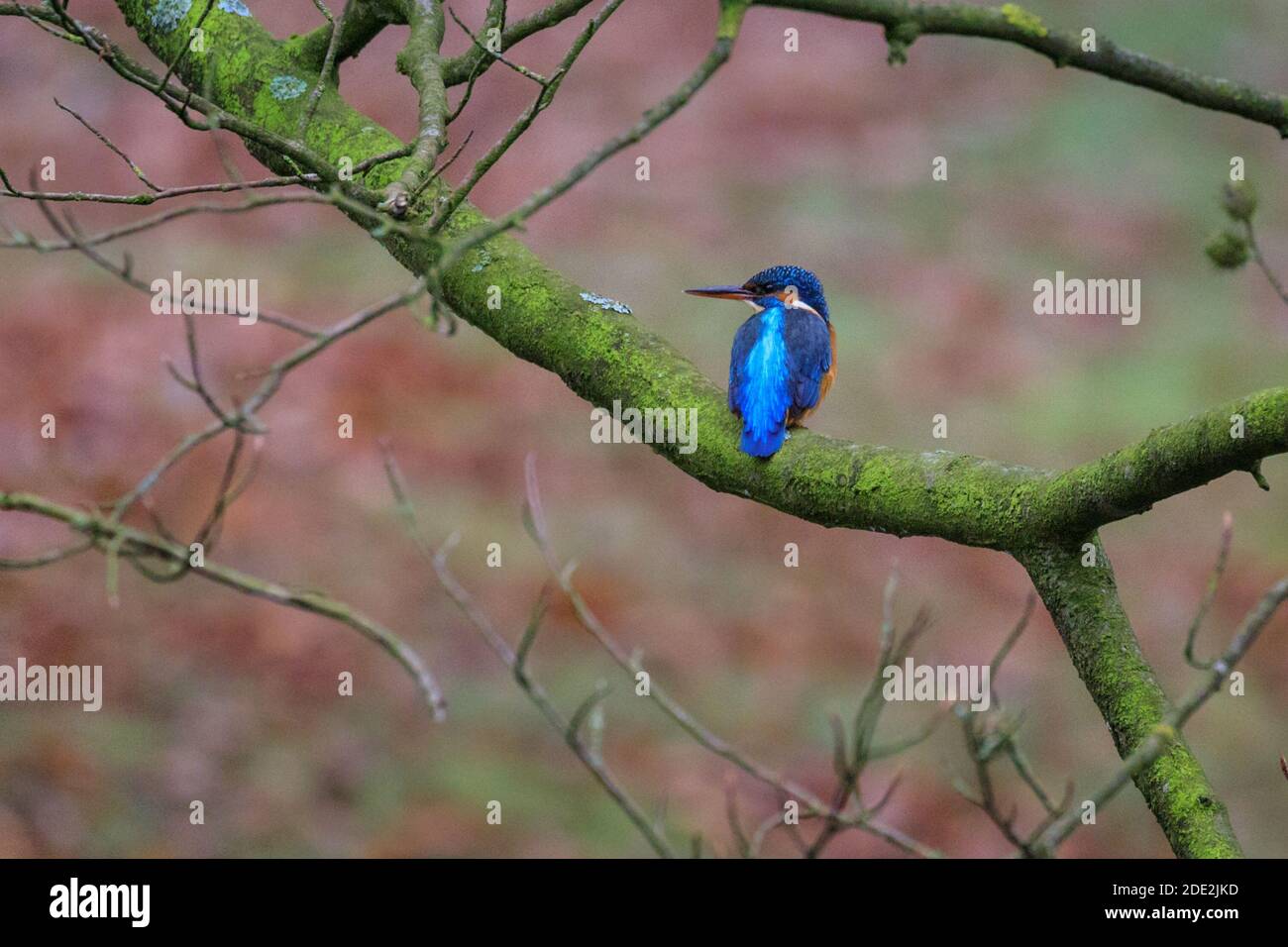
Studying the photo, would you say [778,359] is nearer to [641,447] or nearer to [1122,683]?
[1122,683]

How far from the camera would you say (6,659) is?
8000 millimetres

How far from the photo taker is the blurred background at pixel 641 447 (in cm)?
772

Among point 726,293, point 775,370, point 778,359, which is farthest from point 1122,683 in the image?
point 726,293

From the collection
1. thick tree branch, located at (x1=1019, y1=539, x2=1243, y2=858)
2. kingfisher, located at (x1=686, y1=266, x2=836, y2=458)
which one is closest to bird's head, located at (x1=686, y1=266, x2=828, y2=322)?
kingfisher, located at (x1=686, y1=266, x2=836, y2=458)

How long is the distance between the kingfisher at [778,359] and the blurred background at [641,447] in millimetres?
1909

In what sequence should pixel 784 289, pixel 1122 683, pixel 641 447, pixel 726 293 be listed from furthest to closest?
pixel 641 447 < pixel 784 289 < pixel 726 293 < pixel 1122 683

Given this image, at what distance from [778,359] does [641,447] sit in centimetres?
663

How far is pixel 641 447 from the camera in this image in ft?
34.3

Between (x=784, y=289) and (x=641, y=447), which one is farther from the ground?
(x=641, y=447)

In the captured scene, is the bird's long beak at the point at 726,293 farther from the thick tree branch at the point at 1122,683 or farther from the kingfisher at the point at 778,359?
the thick tree branch at the point at 1122,683

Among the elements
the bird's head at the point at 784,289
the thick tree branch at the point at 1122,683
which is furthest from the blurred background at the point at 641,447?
the thick tree branch at the point at 1122,683

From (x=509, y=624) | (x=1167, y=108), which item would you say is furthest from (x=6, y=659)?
(x=1167, y=108)

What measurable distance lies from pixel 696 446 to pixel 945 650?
20.0 ft
